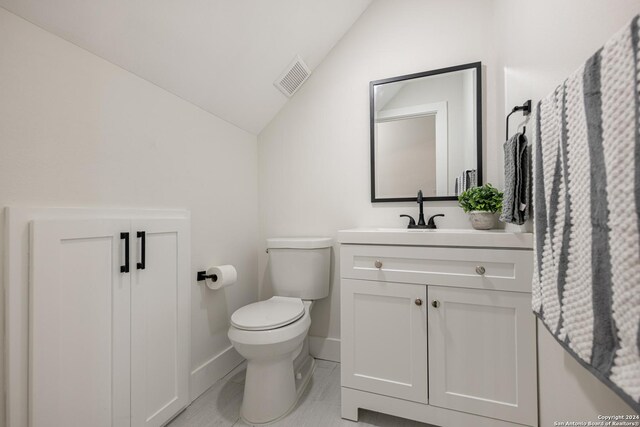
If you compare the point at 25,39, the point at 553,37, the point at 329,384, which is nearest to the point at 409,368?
the point at 329,384

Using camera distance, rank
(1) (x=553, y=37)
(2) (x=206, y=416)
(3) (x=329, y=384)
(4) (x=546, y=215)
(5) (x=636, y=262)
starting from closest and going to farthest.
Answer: (5) (x=636, y=262) → (4) (x=546, y=215) → (1) (x=553, y=37) → (2) (x=206, y=416) → (3) (x=329, y=384)

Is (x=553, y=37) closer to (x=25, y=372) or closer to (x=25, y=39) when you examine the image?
(x=25, y=39)

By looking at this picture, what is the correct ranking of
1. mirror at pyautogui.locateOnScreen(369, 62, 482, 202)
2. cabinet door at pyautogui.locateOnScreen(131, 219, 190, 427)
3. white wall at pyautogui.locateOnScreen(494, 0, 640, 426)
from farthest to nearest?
mirror at pyautogui.locateOnScreen(369, 62, 482, 202), cabinet door at pyautogui.locateOnScreen(131, 219, 190, 427), white wall at pyautogui.locateOnScreen(494, 0, 640, 426)

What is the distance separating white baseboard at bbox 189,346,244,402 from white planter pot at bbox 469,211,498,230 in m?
1.62

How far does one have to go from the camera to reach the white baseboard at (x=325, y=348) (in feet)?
→ 6.04

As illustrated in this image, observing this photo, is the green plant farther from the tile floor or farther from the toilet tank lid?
the tile floor

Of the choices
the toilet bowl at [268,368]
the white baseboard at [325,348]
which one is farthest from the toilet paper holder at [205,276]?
the white baseboard at [325,348]

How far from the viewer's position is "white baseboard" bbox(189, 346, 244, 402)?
57.3 inches

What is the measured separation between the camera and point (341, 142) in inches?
72.6

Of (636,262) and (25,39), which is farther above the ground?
(25,39)

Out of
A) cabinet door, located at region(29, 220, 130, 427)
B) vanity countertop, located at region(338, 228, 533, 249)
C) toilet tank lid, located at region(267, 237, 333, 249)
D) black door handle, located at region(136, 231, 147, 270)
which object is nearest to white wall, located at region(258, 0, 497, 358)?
toilet tank lid, located at region(267, 237, 333, 249)

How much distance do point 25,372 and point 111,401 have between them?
314 millimetres

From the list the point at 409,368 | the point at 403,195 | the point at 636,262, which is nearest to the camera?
the point at 636,262

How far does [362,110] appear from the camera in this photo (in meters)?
1.79
